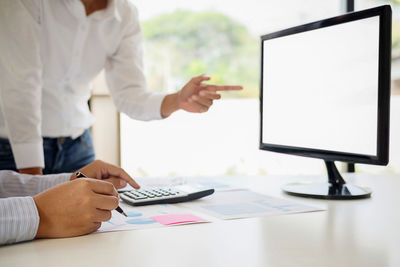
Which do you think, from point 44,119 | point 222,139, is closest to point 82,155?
point 44,119

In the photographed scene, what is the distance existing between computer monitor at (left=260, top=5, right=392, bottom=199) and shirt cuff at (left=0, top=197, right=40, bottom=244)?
2.30 ft

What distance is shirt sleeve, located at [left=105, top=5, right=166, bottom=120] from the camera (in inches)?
70.4

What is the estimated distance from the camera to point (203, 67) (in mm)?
6609

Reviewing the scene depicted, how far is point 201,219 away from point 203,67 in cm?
582

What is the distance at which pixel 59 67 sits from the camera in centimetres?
165

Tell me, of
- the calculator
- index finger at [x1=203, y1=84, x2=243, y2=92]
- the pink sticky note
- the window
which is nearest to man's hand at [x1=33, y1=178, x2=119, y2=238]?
the pink sticky note

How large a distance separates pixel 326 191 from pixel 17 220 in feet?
2.64

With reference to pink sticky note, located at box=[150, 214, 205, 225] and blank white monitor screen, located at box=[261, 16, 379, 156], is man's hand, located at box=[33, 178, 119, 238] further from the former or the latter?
blank white monitor screen, located at box=[261, 16, 379, 156]

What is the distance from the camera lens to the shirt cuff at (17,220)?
735mm

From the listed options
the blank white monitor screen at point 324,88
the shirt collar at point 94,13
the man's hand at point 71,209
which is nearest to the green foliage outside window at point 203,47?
the shirt collar at point 94,13

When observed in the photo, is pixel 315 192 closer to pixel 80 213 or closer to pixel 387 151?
pixel 387 151

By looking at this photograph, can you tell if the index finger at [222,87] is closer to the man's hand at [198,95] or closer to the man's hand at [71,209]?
the man's hand at [198,95]

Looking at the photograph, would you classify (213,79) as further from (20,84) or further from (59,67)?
(20,84)

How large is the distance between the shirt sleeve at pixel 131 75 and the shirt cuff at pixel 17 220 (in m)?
1.01
